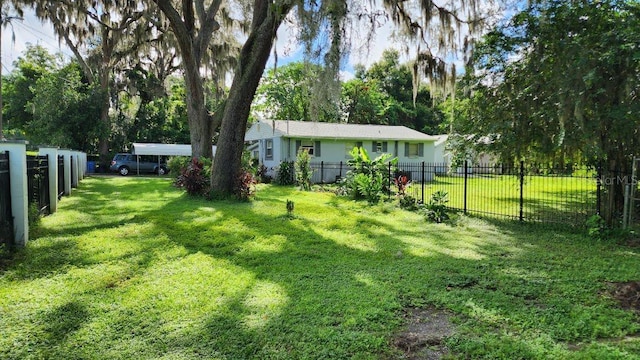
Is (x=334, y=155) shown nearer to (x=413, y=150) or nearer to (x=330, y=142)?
(x=330, y=142)

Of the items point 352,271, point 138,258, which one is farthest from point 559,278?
point 138,258

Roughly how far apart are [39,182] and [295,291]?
→ 21.4 ft

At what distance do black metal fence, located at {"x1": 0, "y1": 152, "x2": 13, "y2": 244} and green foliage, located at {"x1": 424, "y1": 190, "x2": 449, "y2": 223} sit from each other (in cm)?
816

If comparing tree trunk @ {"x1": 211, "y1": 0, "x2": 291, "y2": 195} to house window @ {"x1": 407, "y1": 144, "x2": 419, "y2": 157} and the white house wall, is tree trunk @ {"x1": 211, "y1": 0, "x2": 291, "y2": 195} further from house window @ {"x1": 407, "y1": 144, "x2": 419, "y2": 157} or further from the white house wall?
house window @ {"x1": 407, "y1": 144, "x2": 419, "y2": 157}

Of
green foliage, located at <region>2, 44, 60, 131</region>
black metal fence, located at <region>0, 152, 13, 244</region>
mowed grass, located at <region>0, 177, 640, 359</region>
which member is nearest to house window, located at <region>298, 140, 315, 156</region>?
mowed grass, located at <region>0, 177, 640, 359</region>

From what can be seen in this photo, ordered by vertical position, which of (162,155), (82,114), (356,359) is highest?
(82,114)

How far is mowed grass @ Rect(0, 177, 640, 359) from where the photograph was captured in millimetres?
3219

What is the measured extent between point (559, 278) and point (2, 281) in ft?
21.7

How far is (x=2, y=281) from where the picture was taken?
443cm

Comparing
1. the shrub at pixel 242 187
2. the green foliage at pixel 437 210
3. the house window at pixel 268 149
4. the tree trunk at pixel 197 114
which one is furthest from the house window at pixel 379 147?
the green foliage at pixel 437 210

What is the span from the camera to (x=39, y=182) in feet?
26.2

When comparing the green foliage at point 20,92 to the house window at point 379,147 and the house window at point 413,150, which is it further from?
the house window at point 413,150

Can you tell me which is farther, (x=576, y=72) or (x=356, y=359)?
(x=576, y=72)

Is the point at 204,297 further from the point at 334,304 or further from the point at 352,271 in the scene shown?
the point at 352,271
